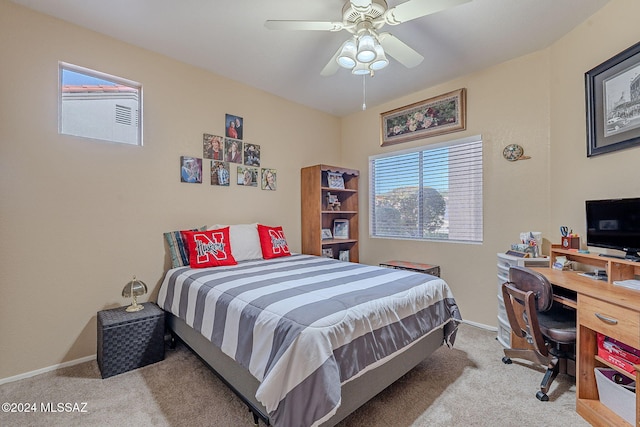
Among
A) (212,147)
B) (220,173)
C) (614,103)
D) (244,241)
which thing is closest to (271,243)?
(244,241)

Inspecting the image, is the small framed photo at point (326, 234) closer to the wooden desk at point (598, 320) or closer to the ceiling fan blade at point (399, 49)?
the ceiling fan blade at point (399, 49)

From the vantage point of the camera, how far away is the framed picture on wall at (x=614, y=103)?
6.13 feet

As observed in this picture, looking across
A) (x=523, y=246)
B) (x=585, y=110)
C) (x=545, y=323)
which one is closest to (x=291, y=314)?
(x=545, y=323)

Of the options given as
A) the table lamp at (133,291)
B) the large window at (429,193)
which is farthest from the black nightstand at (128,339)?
the large window at (429,193)

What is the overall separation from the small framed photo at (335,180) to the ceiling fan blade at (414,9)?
228 cm

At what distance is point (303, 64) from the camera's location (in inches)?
113

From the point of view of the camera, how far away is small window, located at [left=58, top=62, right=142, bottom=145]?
2.34 meters

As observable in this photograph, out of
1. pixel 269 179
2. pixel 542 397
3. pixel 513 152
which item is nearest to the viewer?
pixel 542 397

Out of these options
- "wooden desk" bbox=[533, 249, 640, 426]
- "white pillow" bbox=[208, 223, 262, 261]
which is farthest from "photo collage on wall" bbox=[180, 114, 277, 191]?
"wooden desk" bbox=[533, 249, 640, 426]

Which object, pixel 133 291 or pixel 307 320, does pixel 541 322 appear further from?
pixel 133 291

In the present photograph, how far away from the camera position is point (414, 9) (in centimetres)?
166

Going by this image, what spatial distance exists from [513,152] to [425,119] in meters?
1.07

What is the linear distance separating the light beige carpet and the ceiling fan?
226cm

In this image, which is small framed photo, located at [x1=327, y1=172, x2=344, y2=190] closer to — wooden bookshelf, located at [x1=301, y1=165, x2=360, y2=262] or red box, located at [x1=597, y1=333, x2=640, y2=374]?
wooden bookshelf, located at [x1=301, y1=165, x2=360, y2=262]
